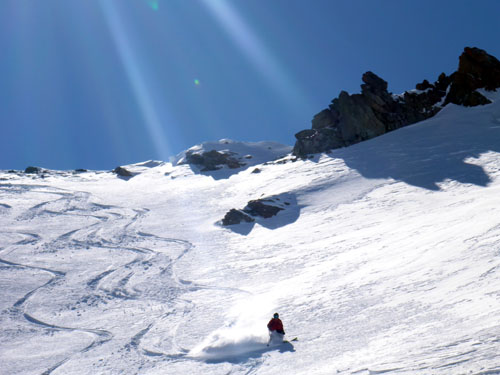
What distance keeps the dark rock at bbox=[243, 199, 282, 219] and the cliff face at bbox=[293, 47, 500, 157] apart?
21.3 m

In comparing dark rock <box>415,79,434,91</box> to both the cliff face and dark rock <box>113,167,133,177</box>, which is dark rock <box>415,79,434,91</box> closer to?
the cliff face

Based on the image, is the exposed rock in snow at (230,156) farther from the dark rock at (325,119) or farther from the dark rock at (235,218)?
the dark rock at (235,218)

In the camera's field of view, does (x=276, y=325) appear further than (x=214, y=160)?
No

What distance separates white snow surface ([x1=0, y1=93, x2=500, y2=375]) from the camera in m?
11.5

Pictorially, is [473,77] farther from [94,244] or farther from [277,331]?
[277,331]

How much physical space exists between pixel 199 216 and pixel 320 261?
19.2 m

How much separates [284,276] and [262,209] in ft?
52.1

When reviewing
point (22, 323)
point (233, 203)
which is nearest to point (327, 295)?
point (22, 323)

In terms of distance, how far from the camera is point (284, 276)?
21141 mm

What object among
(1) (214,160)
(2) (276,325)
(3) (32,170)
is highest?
(3) (32,170)

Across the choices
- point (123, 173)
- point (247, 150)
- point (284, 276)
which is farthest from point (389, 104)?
point (284, 276)

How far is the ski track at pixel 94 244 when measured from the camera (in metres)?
15.1

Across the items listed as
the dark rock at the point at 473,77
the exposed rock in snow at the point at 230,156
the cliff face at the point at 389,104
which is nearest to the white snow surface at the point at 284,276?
the cliff face at the point at 389,104

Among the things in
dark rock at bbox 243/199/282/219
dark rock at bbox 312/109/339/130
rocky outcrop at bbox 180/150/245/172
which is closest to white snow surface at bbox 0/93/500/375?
dark rock at bbox 243/199/282/219
